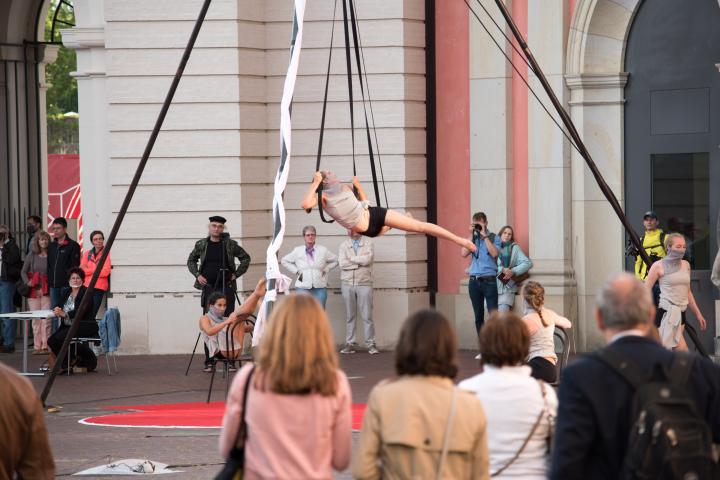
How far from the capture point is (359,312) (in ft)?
60.3

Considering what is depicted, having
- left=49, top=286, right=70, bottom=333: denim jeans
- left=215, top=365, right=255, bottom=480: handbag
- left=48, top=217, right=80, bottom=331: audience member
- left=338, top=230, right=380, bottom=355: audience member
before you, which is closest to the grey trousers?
left=338, top=230, right=380, bottom=355: audience member

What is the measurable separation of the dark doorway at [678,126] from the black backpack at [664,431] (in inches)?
502

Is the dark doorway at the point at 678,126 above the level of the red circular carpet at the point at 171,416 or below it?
above

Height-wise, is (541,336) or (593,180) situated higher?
(593,180)

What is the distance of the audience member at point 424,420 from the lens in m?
4.86

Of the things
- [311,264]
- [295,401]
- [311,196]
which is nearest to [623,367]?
[295,401]

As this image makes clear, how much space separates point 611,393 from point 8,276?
15906 mm

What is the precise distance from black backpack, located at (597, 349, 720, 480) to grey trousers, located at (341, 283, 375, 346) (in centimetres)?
1335

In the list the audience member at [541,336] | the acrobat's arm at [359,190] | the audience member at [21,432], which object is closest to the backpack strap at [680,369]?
Result: the audience member at [21,432]

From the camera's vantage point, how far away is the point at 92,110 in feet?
63.7

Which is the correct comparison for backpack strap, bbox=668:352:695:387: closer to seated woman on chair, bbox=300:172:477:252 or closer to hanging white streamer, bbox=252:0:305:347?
hanging white streamer, bbox=252:0:305:347

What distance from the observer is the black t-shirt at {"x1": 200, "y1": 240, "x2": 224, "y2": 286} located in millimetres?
16766

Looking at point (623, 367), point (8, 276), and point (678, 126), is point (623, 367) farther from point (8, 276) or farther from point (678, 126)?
point (8, 276)

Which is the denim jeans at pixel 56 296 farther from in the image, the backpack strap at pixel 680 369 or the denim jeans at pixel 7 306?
the backpack strap at pixel 680 369
